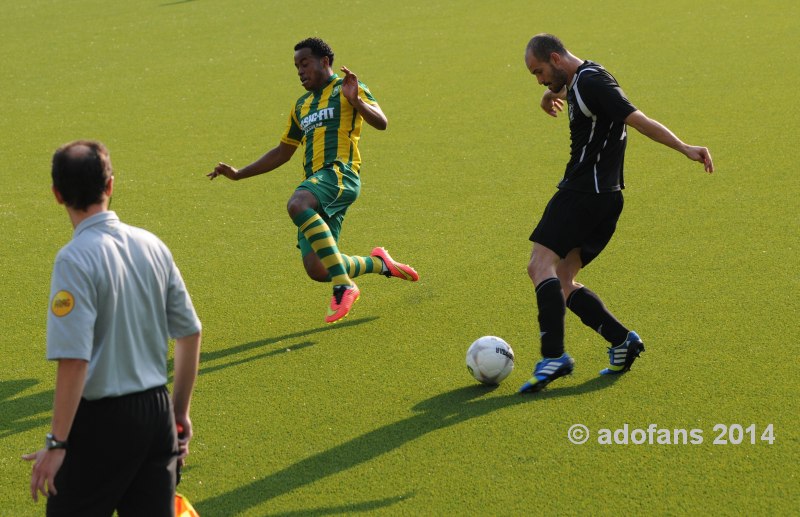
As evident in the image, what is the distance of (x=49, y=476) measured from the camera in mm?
3131

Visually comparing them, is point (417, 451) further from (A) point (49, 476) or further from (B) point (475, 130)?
(B) point (475, 130)

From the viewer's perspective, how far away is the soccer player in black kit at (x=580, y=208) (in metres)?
5.58

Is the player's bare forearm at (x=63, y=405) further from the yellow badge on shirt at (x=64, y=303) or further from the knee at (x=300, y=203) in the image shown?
the knee at (x=300, y=203)

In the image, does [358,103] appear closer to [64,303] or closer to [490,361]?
[490,361]

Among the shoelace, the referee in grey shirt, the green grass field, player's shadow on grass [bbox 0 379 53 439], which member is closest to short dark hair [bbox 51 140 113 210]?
the referee in grey shirt

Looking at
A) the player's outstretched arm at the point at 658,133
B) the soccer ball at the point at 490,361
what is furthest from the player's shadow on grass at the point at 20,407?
the player's outstretched arm at the point at 658,133

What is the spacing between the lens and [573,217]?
18.7ft

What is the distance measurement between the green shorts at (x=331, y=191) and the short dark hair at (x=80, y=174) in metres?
3.85

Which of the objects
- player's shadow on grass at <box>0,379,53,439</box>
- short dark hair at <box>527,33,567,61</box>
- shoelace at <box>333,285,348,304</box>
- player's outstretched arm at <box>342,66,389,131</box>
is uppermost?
short dark hair at <box>527,33,567,61</box>

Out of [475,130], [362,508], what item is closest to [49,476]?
[362,508]

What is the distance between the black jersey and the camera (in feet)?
18.4

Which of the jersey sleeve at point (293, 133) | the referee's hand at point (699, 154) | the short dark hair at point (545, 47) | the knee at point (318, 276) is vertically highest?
the short dark hair at point (545, 47)

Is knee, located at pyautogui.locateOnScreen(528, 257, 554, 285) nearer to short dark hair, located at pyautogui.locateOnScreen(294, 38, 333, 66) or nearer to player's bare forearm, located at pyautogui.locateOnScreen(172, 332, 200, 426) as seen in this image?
short dark hair, located at pyautogui.locateOnScreen(294, 38, 333, 66)

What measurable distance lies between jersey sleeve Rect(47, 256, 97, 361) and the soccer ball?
2.95 metres
